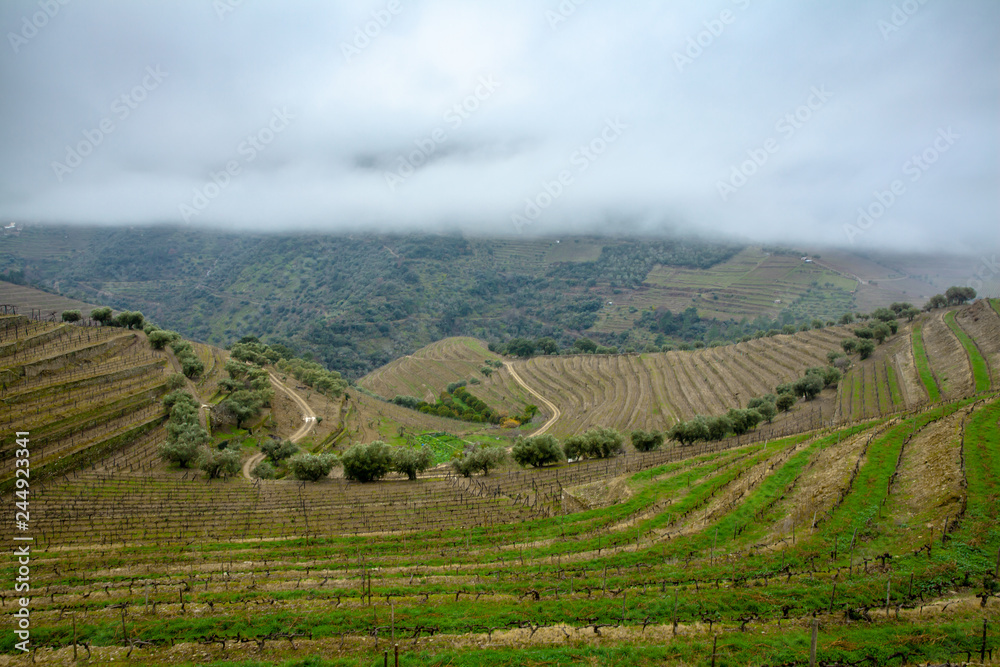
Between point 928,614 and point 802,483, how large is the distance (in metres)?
18.0

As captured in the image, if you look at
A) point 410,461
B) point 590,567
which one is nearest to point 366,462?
point 410,461

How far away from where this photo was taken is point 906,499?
28047 millimetres

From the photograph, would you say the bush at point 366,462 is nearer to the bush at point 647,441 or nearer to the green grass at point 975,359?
the bush at point 647,441

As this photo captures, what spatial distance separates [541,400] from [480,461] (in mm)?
69724

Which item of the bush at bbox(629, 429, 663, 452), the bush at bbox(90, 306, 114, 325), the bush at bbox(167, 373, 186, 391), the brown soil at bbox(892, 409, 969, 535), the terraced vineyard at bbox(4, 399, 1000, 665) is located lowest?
the bush at bbox(629, 429, 663, 452)

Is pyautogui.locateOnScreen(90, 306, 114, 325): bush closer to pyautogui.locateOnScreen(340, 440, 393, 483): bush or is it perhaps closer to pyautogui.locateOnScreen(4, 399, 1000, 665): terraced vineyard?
pyautogui.locateOnScreen(4, 399, 1000, 665): terraced vineyard

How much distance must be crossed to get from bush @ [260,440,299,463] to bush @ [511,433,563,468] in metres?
36.9

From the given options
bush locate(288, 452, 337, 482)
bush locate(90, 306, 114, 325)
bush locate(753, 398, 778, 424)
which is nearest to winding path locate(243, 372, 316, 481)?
bush locate(288, 452, 337, 482)

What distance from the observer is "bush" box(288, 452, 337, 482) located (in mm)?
65312

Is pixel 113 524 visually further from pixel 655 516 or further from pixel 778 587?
pixel 778 587

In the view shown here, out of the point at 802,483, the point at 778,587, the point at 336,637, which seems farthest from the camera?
the point at 802,483

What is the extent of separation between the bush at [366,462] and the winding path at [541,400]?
37.8 meters

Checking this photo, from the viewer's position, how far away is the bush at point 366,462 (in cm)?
6500

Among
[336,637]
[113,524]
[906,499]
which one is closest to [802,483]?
[906,499]
